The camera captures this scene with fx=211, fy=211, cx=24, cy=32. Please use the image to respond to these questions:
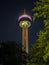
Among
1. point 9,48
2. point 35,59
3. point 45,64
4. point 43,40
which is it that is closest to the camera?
point 43,40

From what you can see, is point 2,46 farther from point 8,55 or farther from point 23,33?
point 23,33

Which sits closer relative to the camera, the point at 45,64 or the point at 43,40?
the point at 43,40

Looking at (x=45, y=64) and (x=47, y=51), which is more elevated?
(x=47, y=51)

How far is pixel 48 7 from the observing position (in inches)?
425

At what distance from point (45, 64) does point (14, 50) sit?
2.88 m

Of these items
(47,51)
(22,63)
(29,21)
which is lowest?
(22,63)

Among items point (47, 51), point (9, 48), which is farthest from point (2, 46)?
point (47, 51)

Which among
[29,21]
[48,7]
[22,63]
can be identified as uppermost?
[29,21]

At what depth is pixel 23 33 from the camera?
51219 mm

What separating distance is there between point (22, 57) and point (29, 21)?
111ft

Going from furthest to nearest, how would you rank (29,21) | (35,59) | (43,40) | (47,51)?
1. (29,21)
2. (35,59)
3. (43,40)
4. (47,51)

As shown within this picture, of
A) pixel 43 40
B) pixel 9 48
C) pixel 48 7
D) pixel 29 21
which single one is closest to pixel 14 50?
pixel 9 48

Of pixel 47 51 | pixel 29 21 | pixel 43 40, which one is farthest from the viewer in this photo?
pixel 29 21

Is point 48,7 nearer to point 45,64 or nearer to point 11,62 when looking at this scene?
point 45,64
